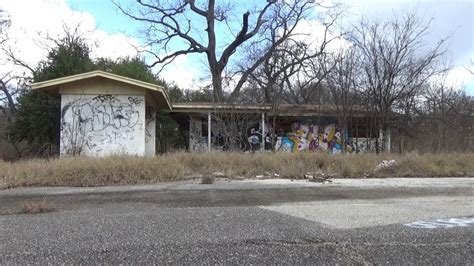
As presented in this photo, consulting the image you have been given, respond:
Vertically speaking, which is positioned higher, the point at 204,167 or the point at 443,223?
the point at 204,167

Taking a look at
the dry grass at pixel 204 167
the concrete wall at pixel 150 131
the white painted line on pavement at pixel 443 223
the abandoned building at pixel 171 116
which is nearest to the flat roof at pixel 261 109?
the abandoned building at pixel 171 116

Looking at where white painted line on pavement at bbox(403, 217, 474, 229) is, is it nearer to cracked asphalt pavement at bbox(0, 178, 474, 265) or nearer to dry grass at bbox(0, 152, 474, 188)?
cracked asphalt pavement at bbox(0, 178, 474, 265)

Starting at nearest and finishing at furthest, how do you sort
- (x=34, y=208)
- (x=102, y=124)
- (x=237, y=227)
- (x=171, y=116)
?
(x=237, y=227) → (x=34, y=208) → (x=102, y=124) → (x=171, y=116)

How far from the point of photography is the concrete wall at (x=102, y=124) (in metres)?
17.7

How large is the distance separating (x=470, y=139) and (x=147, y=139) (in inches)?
584

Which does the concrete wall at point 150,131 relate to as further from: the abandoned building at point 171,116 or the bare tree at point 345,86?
the bare tree at point 345,86

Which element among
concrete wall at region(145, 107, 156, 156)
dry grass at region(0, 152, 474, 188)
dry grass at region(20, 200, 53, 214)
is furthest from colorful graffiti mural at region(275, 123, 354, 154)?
dry grass at region(20, 200, 53, 214)

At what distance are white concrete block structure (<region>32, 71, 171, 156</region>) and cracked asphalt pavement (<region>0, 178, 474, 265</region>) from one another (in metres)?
7.49

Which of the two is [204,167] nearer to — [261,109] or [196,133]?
[261,109]

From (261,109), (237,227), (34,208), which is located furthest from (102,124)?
(237,227)

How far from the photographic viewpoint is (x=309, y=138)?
85.1ft

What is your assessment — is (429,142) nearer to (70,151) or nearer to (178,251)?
(70,151)

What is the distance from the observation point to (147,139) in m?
21.8

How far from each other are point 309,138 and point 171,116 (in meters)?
7.66
